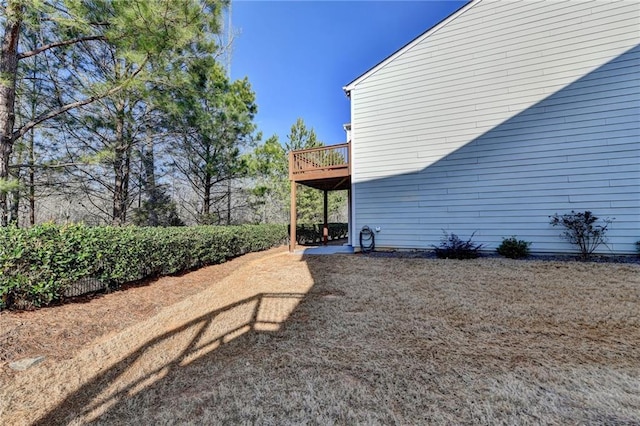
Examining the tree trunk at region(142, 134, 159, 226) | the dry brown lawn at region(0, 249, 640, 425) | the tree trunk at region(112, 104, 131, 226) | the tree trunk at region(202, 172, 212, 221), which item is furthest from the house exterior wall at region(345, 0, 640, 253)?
the tree trunk at region(142, 134, 159, 226)

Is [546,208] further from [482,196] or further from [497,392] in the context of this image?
[497,392]

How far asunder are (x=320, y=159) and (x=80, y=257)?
6.93 metres

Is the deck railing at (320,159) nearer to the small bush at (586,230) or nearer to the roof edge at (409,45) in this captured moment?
the roof edge at (409,45)

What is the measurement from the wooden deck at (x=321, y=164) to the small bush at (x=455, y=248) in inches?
137

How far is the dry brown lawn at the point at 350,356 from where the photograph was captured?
6.64ft

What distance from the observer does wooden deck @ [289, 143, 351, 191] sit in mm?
9203

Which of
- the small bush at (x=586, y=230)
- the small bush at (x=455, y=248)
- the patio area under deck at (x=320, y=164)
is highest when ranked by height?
the patio area under deck at (x=320, y=164)

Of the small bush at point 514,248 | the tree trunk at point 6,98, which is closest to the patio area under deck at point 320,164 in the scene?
the small bush at point 514,248

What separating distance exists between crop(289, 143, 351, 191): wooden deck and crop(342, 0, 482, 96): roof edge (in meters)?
1.88

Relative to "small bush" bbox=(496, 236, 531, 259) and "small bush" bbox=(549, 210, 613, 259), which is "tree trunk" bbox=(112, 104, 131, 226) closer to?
"small bush" bbox=(496, 236, 531, 259)

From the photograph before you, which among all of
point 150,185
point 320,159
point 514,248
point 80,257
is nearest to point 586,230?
point 514,248

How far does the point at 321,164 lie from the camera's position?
31.4 ft

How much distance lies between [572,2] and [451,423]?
941 cm

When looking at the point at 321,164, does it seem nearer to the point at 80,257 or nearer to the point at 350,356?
the point at 80,257
